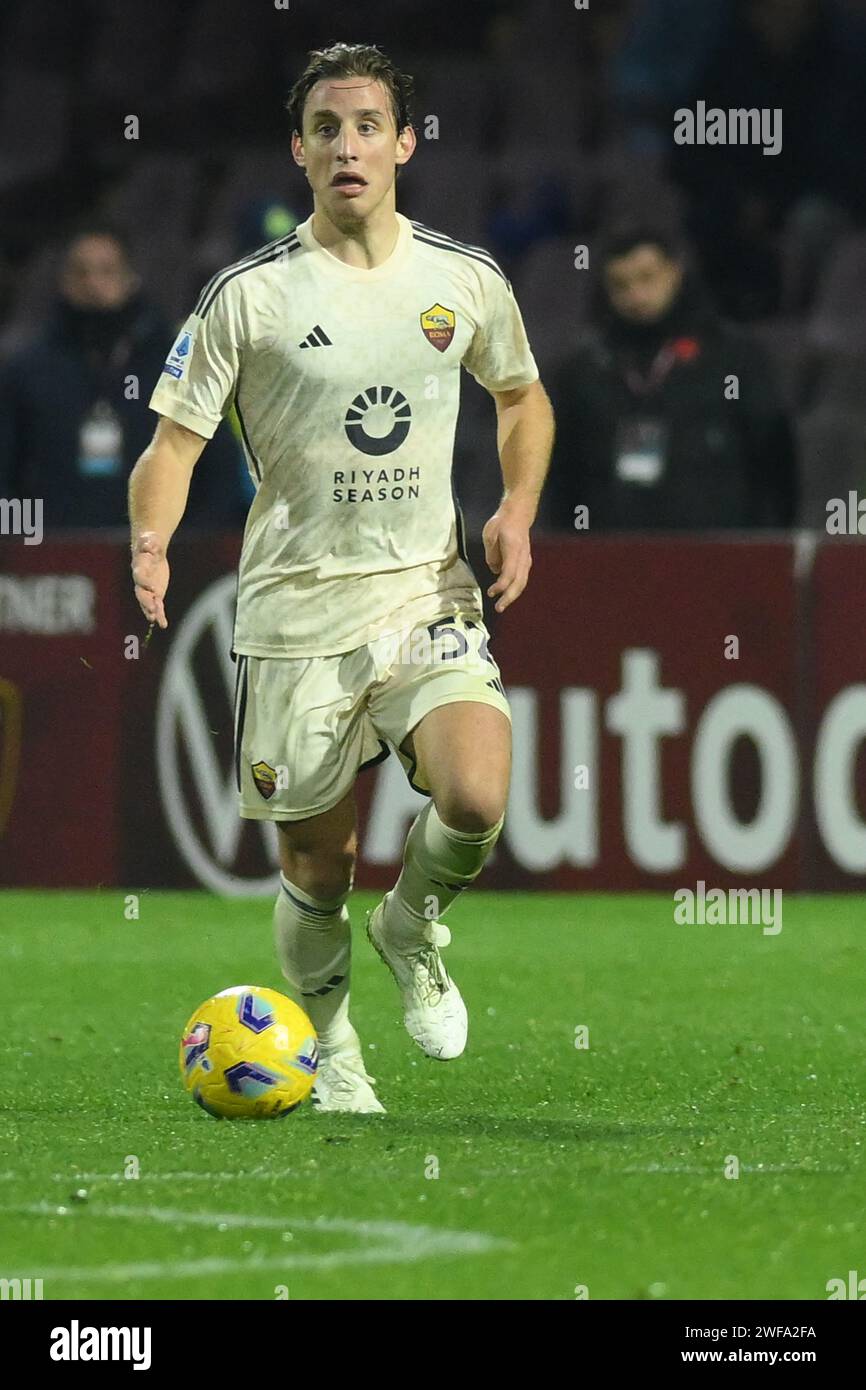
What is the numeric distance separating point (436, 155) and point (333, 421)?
966cm

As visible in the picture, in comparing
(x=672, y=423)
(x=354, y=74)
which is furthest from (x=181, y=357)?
(x=672, y=423)

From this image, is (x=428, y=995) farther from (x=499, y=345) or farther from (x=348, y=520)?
(x=499, y=345)

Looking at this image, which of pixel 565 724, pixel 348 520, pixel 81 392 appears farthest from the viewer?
pixel 81 392

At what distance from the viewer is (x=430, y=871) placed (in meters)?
5.93

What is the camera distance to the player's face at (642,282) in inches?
423

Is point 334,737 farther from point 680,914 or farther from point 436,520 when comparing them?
point 680,914

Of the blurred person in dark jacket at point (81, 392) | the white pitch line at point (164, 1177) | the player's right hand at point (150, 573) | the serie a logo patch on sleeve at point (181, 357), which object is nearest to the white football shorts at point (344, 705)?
the player's right hand at point (150, 573)

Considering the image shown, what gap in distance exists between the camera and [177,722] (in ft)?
34.3

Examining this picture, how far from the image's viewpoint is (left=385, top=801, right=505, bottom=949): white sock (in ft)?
19.2

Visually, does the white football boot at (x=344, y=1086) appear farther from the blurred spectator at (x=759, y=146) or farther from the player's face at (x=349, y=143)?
the blurred spectator at (x=759, y=146)

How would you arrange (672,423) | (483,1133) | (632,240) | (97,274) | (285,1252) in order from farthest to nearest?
1. (97,274)
2. (672,423)
3. (632,240)
4. (483,1133)
5. (285,1252)

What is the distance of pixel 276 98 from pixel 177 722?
22.7 feet

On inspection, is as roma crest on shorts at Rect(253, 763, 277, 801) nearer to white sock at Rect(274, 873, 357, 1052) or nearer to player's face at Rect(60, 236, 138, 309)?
white sock at Rect(274, 873, 357, 1052)
